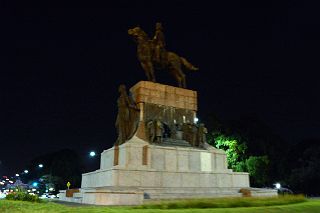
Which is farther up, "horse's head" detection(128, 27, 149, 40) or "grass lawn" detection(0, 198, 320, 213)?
"horse's head" detection(128, 27, 149, 40)

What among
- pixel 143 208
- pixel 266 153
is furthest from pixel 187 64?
pixel 266 153

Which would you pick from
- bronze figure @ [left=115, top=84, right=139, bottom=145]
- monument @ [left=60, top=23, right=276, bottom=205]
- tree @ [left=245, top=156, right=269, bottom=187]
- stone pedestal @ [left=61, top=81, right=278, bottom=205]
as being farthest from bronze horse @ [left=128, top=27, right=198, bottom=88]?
tree @ [left=245, top=156, right=269, bottom=187]

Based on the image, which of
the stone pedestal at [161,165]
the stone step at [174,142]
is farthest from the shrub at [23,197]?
the stone step at [174,142]

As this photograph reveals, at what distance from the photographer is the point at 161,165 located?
1838cm

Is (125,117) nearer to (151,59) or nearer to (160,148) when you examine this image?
(160,148)

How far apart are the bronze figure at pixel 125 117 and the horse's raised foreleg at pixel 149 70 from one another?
2198 mm

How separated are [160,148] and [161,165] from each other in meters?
0.92

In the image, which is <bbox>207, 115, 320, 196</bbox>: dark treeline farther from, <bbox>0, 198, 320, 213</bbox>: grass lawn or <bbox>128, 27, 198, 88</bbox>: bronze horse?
<bbox>0, 198, 320, 213</bbox>: grass lawn

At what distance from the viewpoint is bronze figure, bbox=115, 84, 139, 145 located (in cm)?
1986

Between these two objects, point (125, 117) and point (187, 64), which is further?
point (187, 64)

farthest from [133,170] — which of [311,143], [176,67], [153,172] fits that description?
[311,143]

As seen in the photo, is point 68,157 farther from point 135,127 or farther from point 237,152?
point 135,127

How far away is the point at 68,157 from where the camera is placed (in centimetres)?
7056

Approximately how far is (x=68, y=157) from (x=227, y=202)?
6183 centimetres
